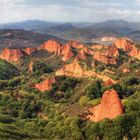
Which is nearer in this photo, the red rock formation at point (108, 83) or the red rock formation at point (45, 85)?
the red rock formation at point (108, 83)

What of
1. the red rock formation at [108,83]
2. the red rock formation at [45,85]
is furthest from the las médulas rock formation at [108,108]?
the red rock formation at [45,85]

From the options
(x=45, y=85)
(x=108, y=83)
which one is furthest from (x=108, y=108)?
(x=45, y=85)

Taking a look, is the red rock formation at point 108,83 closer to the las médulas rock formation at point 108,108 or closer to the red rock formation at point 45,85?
the red rock formation at point 45,85

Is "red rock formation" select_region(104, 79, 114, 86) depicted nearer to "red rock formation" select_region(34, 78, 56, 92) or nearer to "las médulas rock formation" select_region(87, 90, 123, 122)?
"red rock formation" select_region(34, 78, 56, 92)

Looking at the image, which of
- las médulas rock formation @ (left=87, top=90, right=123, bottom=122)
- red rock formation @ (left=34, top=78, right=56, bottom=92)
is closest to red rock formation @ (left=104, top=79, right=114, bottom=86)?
red rock formation @ (left=34, top=78, right=56, bottom=92)

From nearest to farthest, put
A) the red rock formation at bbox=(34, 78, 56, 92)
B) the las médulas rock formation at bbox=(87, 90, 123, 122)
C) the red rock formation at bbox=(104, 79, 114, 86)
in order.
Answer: the las médulas rock formation at bbox=(87, 90, 123, 122), the red rock formation at bbox=(104, 79, 114, 86), the red rock formation at bbox=(34, 78, 56, 92)

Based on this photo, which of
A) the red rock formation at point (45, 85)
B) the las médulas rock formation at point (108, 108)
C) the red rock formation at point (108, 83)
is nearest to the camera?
the las médulas rock formation at point (108, 108)

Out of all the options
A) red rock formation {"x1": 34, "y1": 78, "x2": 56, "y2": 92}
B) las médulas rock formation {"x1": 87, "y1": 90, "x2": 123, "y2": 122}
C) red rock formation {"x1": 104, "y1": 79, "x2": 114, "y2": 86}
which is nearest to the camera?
las médulas rock formation {"x1": 87, "y1": 90, "x2": 123, "y2": 122}

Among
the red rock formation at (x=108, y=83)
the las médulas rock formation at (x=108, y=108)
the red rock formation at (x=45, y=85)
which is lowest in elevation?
the red rock formation at (x=45, y=85)

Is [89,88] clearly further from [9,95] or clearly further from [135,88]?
[9,95]
